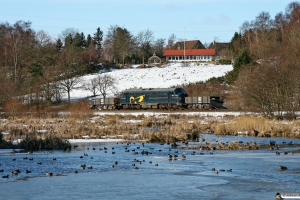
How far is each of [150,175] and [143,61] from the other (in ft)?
326

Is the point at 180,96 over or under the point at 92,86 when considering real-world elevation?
under

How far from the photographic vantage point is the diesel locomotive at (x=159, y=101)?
6096cm

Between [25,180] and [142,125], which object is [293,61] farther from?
[25,180]

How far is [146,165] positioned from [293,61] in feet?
94.4

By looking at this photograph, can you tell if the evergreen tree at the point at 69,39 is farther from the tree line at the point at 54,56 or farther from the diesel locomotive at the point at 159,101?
the diesel locomotive at the point at 159,101

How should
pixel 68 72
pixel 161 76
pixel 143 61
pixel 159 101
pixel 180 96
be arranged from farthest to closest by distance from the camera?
pixel 143 61 < pixel 161 76 < pixel 68 72 < pixel 159 101 < pixel 180 96

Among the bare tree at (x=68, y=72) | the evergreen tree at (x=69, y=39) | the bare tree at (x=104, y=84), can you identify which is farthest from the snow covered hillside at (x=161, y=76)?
the evergreen tree at (x=69, y=39)

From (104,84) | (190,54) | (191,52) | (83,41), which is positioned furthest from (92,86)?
(191,52)

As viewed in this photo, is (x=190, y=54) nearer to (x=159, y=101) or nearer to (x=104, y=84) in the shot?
(x=104, y=84)

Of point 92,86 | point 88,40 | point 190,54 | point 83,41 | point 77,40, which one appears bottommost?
point 92,86

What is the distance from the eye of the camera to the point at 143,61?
11538 cm

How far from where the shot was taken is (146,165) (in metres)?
19.2

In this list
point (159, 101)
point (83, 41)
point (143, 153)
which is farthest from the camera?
point (83, 41)

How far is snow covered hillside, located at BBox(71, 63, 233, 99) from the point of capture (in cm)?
8768
